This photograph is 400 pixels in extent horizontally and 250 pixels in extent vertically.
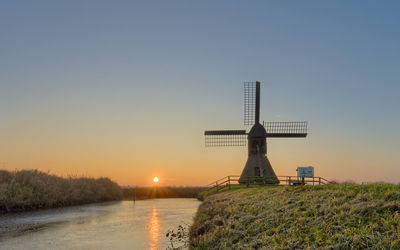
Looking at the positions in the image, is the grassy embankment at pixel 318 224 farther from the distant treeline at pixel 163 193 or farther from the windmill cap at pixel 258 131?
the distant treeline at pixel 163 193

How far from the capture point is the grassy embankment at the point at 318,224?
38.4ft

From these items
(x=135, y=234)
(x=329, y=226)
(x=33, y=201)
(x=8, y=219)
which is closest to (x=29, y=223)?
(x=8, y=219)

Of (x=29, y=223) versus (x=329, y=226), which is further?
(x=29, y=223)

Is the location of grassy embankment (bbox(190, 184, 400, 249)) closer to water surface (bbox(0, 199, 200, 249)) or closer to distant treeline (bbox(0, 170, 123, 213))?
water surface (bbox(0, 199, 200, 249))

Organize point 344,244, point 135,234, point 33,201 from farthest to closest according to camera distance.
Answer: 1. point 33,201
2. point 135,234
3. point 344,244

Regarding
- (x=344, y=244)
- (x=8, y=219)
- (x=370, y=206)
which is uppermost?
(x=370, y=206)

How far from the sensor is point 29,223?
2739 centimetres

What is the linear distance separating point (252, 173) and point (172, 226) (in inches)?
1022

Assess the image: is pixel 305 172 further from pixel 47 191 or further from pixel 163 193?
pixel 163 193

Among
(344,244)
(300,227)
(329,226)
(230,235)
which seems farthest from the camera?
(230,235)

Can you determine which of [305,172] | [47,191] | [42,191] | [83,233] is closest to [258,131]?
[305,172]

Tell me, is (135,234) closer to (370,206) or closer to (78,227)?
(78,227)

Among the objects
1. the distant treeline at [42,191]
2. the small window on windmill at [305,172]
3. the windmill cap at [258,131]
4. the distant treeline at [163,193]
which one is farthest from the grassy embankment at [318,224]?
the distant treeline at [163,193]

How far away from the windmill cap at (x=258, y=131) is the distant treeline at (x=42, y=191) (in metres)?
28.3
